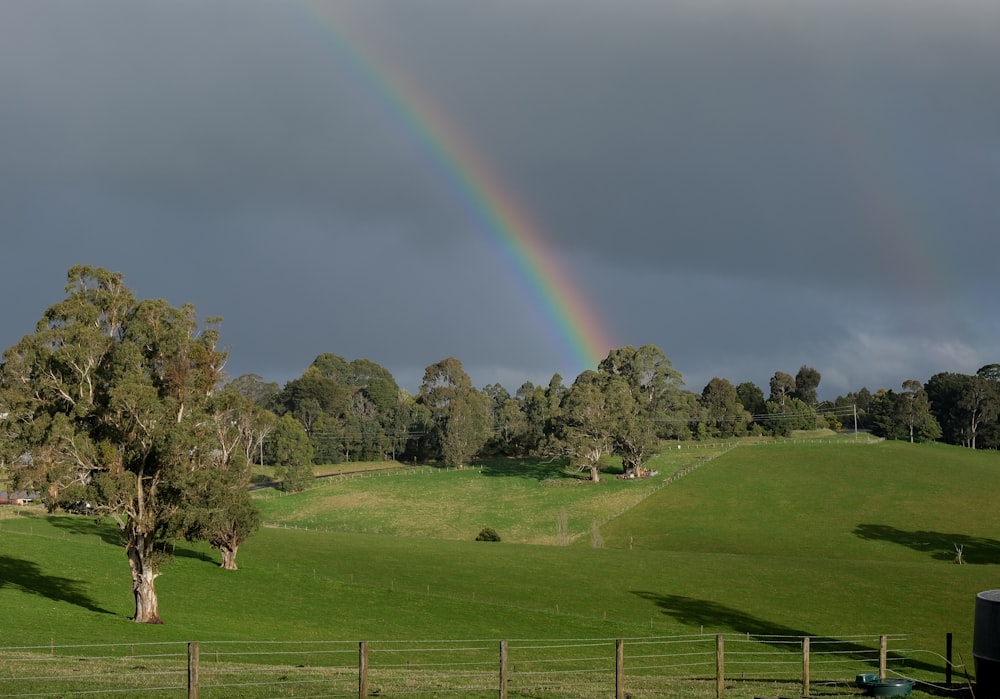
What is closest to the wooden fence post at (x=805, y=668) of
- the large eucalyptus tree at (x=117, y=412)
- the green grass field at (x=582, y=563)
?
the green grass field at (x=582, y=563)

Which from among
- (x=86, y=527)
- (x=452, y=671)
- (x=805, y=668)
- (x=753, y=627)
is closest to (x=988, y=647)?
(x=805, y=668)

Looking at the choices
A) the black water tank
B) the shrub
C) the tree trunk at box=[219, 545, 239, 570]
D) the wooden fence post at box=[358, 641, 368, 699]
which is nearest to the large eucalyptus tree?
the tree trunk at box=[219, 545, 239, 570]

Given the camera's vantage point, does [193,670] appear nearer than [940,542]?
Yes

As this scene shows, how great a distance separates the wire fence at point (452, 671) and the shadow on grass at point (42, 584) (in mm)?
18471

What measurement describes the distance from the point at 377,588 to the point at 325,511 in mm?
73210

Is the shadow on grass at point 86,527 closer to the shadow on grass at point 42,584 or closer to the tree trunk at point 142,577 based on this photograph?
the shadow on grass at point 42,584

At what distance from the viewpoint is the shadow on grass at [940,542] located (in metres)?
97.9

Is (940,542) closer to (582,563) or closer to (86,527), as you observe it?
(582,563)

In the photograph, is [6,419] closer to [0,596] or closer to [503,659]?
[0,596]

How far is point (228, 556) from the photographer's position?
78.9m

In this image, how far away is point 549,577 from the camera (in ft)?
263

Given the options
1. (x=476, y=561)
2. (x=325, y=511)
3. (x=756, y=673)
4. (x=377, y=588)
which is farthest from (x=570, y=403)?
(x=756, y=673)

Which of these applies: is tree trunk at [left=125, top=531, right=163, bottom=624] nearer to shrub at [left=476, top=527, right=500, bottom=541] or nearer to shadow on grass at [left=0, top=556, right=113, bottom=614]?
shadow on grass at [left=0, top=556, right=113, bottom=614]

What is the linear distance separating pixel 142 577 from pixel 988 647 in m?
45.0
